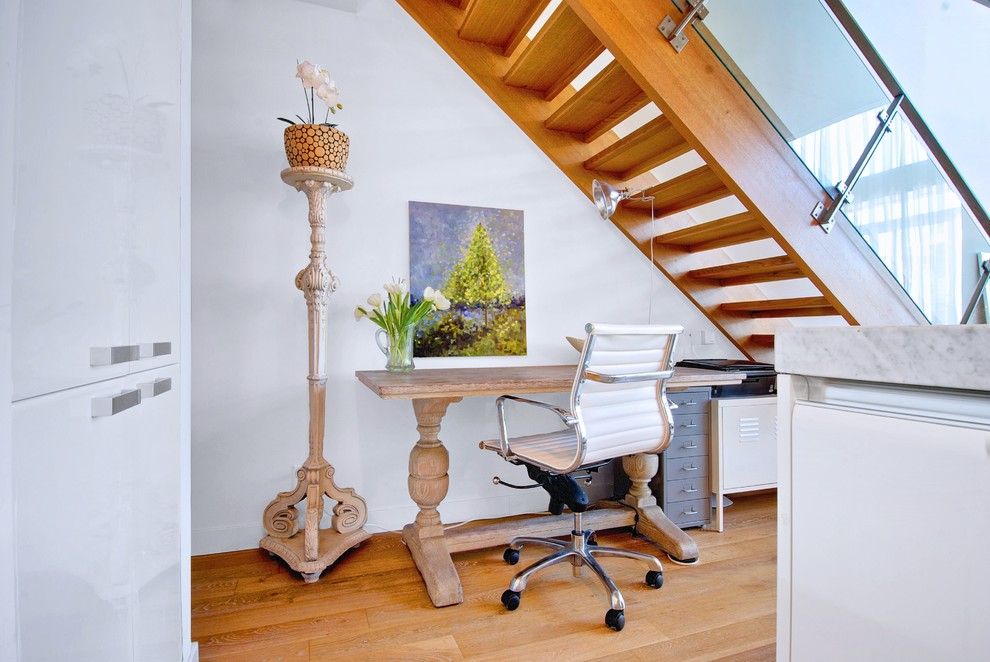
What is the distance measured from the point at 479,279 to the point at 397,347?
2.10 ft

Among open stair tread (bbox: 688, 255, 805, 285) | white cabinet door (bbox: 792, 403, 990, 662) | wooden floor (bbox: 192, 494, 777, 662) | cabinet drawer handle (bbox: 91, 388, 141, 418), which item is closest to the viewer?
white cabinet door (bbox: 792, 403, 990, 662)

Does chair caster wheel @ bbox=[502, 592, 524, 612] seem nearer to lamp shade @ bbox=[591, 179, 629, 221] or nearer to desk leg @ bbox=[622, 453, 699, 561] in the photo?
desk leg @ bbox=[622, 453, 699, 561]

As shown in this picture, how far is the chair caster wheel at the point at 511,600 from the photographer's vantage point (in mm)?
1800

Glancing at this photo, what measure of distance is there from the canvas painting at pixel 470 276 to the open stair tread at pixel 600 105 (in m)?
0.56

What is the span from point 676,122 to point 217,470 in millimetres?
2530

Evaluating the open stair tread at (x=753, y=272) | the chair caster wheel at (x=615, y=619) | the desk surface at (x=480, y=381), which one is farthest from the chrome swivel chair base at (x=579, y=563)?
the open stair tread at (x=753, y=272)

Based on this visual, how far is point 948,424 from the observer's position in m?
0.49

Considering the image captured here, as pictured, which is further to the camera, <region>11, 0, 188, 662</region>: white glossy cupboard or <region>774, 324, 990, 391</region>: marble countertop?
<region>11, 0, 188, 662</region>: white glossy cupboard

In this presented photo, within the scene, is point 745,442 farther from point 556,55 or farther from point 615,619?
point 556,55

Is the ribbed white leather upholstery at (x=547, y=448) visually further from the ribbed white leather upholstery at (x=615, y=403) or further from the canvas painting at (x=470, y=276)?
the canvas painting at (x=470, y=276)

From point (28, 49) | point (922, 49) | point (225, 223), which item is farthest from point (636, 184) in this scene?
point (28, 49)

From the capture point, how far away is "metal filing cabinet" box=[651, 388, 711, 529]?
2562mm

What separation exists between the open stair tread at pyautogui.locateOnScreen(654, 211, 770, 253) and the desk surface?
0.73 metres

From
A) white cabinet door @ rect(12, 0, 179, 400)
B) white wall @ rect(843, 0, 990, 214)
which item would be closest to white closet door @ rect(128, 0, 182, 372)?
white cabinet door @ rect(12, 0, 179, 400)
